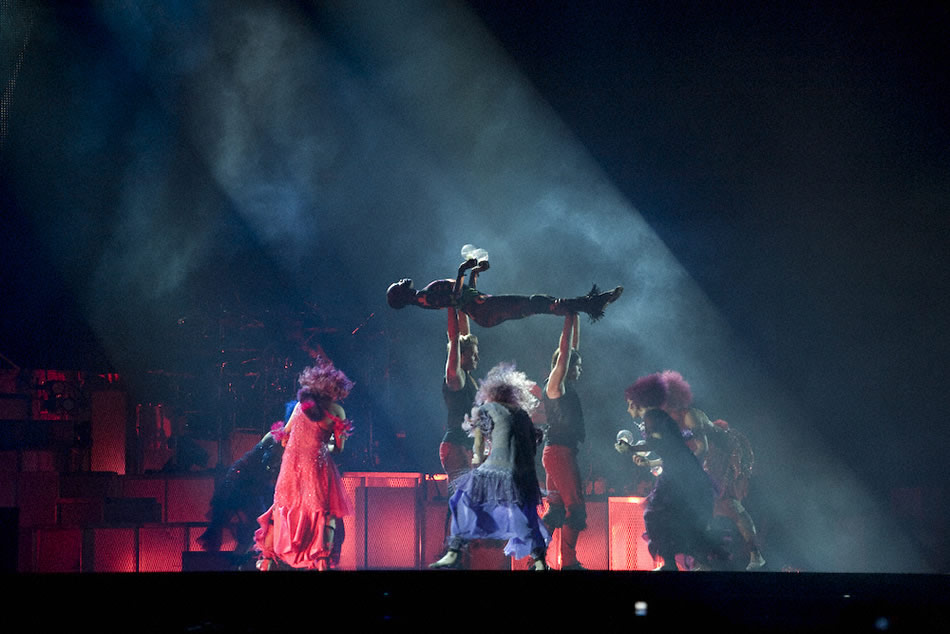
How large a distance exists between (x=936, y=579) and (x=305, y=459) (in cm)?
434

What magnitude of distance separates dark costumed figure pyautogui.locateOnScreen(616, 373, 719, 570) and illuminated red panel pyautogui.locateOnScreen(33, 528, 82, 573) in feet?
16.0

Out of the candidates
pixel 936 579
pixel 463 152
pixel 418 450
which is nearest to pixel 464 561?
pixel 418 450

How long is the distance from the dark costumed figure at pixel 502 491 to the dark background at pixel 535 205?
256cm

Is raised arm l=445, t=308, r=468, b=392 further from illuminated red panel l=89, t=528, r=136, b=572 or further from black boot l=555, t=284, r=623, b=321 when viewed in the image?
illuminated red panel l=89, t=528, r=136, b=572

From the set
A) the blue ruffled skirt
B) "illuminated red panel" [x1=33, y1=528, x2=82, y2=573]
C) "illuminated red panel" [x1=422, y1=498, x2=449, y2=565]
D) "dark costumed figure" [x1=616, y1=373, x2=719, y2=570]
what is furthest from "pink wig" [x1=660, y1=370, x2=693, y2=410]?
"illuminated red panel" [x1=33, y1=528, x2=82, y2=573]

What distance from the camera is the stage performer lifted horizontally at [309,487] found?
6566 mm

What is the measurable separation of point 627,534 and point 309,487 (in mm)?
2752

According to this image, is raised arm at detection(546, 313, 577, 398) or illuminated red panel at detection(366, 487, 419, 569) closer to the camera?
raised arm at detection(546, 313, 577, 398)

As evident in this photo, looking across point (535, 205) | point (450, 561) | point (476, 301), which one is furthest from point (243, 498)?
point (535, 205)

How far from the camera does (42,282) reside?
33.0 feet

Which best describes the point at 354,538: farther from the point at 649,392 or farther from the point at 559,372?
the point at 649,392

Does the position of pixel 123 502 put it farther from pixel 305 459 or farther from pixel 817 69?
pixel 817 69

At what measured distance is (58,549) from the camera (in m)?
7.38

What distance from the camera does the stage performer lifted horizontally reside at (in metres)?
6.57
